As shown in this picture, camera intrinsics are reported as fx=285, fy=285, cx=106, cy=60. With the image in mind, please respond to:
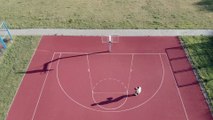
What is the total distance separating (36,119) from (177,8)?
1446 cm

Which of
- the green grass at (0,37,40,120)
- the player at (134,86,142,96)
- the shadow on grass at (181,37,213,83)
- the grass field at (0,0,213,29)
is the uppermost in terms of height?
the grass field at (0,0,213,29)

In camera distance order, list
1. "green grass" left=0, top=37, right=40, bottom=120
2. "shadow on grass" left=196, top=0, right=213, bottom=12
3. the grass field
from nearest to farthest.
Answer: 1. "green grass" left=0, top=37, right=40, bottom=120
2. the grass field
3. "shadow on grass" left=196, top=0, right=213, bottom=12

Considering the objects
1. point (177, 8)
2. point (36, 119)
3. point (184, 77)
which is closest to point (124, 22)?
point (177, 8)

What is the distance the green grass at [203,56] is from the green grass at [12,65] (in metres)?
10.5

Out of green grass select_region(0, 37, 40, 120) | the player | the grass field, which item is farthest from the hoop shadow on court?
green grass select_region(0, 37, 40, 120)

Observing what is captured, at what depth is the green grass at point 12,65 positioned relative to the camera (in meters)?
15.9

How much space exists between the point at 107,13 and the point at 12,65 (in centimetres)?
864

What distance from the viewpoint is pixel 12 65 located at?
1791cm

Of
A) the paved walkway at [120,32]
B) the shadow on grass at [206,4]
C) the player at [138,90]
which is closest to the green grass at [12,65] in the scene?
the paved walkway at [120,32]

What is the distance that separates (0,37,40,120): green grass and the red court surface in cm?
38

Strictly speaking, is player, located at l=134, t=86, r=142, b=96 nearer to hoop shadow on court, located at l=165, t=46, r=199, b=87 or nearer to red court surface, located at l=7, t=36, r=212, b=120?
red court surface, located at l=7, t=36, r=212, b=120

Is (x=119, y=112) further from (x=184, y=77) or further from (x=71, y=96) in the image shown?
(x=184, y=77)

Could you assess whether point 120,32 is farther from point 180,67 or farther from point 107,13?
point 180,67

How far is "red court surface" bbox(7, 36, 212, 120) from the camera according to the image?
14891 mm
